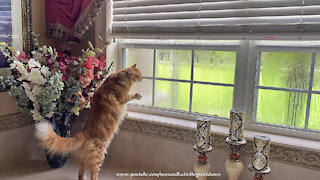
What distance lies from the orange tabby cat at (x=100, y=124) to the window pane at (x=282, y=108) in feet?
2.14

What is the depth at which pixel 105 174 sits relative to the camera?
5.01 feet

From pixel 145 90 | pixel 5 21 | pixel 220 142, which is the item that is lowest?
pixel 220 142

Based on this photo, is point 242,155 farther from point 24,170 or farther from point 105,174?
point 24,170

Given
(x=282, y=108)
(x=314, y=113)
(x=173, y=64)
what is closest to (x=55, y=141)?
(x=173, y=64)

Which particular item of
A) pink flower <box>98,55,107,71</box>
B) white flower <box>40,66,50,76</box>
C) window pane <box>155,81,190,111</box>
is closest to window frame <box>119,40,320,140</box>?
window pane <box>155,81,190,111</box>

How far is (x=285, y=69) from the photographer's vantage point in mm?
1317

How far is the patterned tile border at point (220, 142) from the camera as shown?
1165mm

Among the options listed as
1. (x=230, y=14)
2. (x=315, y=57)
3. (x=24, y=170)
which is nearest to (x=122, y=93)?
(x=230, y=14)

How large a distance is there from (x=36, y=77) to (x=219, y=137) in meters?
0.92

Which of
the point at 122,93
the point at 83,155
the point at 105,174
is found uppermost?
the point at 122,93

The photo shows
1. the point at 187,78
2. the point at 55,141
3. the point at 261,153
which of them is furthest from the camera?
the point at 187,78

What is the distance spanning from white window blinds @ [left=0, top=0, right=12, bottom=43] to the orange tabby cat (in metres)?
0.54

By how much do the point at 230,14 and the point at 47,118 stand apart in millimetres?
1068

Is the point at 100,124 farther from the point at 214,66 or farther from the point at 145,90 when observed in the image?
the point at 214,66
